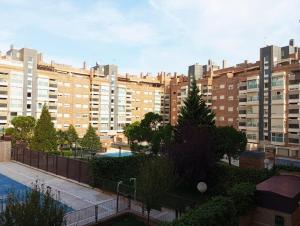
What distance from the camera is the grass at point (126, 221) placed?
1697 centimetres

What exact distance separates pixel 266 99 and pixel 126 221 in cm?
5574

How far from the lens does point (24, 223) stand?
30.4ft

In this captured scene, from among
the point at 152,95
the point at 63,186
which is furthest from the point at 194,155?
the point at 152,95

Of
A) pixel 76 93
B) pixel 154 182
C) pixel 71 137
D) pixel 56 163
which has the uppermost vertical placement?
pixel 76 93

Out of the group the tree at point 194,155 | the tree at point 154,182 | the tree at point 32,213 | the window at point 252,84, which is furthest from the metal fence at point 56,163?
the window at point 252,84

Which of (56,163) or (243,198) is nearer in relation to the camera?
(243,198)

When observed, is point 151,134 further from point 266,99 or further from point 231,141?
point 266,99

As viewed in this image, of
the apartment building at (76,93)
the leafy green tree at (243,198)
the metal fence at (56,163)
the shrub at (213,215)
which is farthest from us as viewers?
the apartment building at (76,93)

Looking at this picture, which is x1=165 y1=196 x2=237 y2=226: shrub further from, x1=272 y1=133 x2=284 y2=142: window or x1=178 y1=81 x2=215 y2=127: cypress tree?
x1=272 y1=133 x2=284 y2=142: window

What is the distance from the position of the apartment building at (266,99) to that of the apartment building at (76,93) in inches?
1151

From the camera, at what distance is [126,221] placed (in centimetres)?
1742

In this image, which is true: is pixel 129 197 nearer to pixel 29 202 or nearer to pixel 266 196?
pixel 266 196

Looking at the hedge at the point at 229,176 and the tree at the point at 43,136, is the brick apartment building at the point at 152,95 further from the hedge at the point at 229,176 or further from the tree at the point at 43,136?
the hedge at the point at 229,176

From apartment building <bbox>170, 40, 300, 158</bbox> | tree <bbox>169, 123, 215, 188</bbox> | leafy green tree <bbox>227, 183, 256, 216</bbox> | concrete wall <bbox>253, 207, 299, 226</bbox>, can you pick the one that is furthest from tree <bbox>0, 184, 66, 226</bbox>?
apartment building <bbox>170, 40, 300, 158</bbox>
